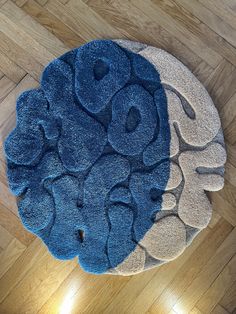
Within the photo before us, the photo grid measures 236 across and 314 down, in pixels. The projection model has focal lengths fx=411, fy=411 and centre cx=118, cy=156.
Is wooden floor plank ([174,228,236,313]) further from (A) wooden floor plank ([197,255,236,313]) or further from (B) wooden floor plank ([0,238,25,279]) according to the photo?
(B) wooden floor plank ([0,238,25,279])

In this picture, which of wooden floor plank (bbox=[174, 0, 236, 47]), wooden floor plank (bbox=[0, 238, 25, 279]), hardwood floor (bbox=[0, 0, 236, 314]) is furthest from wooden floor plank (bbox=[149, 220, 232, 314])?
wooden floor plank (bbox=[174, 0, 236, 47])

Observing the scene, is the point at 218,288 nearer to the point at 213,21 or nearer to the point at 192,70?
the point at 192,70

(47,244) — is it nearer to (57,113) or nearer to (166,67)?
(57,113)

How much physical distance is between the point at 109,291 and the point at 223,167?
18.9 inches

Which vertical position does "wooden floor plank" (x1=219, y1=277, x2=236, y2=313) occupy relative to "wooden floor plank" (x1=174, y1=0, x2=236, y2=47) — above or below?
below

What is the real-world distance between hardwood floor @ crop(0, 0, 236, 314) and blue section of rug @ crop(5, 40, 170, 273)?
5 centimetres

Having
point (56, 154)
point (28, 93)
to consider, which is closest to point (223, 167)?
point (56, 154)

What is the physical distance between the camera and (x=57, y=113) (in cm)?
117

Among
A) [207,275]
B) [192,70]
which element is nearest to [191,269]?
[207,275]

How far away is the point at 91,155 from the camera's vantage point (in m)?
Answer: 1.16

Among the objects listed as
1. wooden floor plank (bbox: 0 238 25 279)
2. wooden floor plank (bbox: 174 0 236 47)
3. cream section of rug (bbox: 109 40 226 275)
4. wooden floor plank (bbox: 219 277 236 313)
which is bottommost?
wooden floor plank (bbox: 0 238 25 279)

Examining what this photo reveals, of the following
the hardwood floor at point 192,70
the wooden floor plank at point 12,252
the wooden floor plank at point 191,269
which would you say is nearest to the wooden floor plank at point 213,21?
the hardwood floor at point 192,70

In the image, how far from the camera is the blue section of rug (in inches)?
45.1

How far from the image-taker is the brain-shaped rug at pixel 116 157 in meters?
1.15
